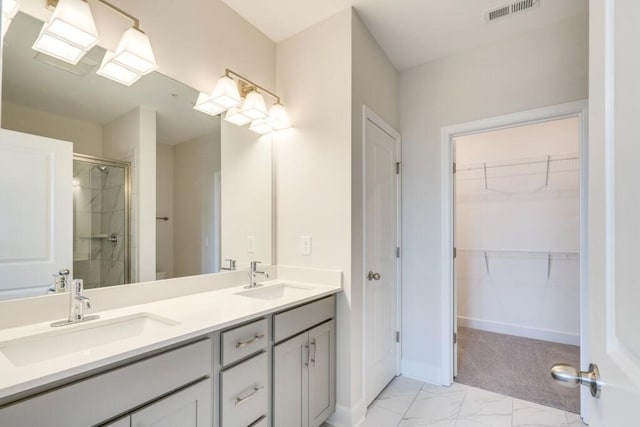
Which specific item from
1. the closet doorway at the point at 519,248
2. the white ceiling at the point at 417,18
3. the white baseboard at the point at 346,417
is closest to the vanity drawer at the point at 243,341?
the white baseboard at the point at 346,417

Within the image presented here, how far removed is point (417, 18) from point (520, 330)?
3402 millimetres

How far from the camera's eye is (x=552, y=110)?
2.12 metres

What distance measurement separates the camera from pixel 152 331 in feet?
3.78

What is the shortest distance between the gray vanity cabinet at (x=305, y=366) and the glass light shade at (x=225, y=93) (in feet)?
4.27

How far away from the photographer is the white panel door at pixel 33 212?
1137mm

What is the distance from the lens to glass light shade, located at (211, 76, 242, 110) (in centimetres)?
183

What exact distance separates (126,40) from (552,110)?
2.62 metres

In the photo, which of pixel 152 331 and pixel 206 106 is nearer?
pixel 152 331

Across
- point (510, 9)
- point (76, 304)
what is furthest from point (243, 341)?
point (510, 9)

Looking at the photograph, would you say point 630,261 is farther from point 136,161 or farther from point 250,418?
point 136,161

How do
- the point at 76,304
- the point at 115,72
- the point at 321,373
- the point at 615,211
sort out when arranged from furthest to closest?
the point at 321,373, the point at 115,72, the point at 76,304, the point at 615,211

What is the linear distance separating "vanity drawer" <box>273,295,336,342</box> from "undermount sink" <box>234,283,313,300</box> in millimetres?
134

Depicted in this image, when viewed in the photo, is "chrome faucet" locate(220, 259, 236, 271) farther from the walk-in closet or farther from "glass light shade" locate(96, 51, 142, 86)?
the walk-in closet

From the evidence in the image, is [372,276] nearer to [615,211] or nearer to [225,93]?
[225,93]
